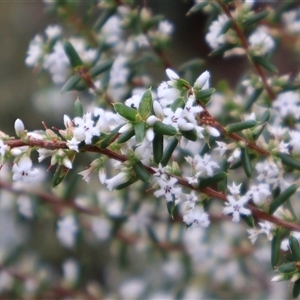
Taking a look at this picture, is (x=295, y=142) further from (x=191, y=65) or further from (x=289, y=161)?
(x=191, y=65)

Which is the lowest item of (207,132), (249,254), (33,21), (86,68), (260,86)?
(249,254)

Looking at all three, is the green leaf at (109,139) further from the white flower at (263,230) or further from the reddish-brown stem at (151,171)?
the white flower at (263,230)

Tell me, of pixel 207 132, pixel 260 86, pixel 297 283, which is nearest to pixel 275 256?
pixel 297 283

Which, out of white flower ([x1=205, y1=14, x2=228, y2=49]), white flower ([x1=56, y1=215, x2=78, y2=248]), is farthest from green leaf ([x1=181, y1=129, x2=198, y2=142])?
white flower ([x1=56, y1=215, x2=78, y2=248])

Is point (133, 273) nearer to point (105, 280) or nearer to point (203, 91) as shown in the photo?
point (105, 280)

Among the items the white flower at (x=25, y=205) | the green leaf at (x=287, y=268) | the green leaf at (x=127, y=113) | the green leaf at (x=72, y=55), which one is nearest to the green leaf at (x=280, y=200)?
the green leaf at (x=287, y=268)

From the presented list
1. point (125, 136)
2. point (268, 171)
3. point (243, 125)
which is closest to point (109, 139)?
point (125, 136)
